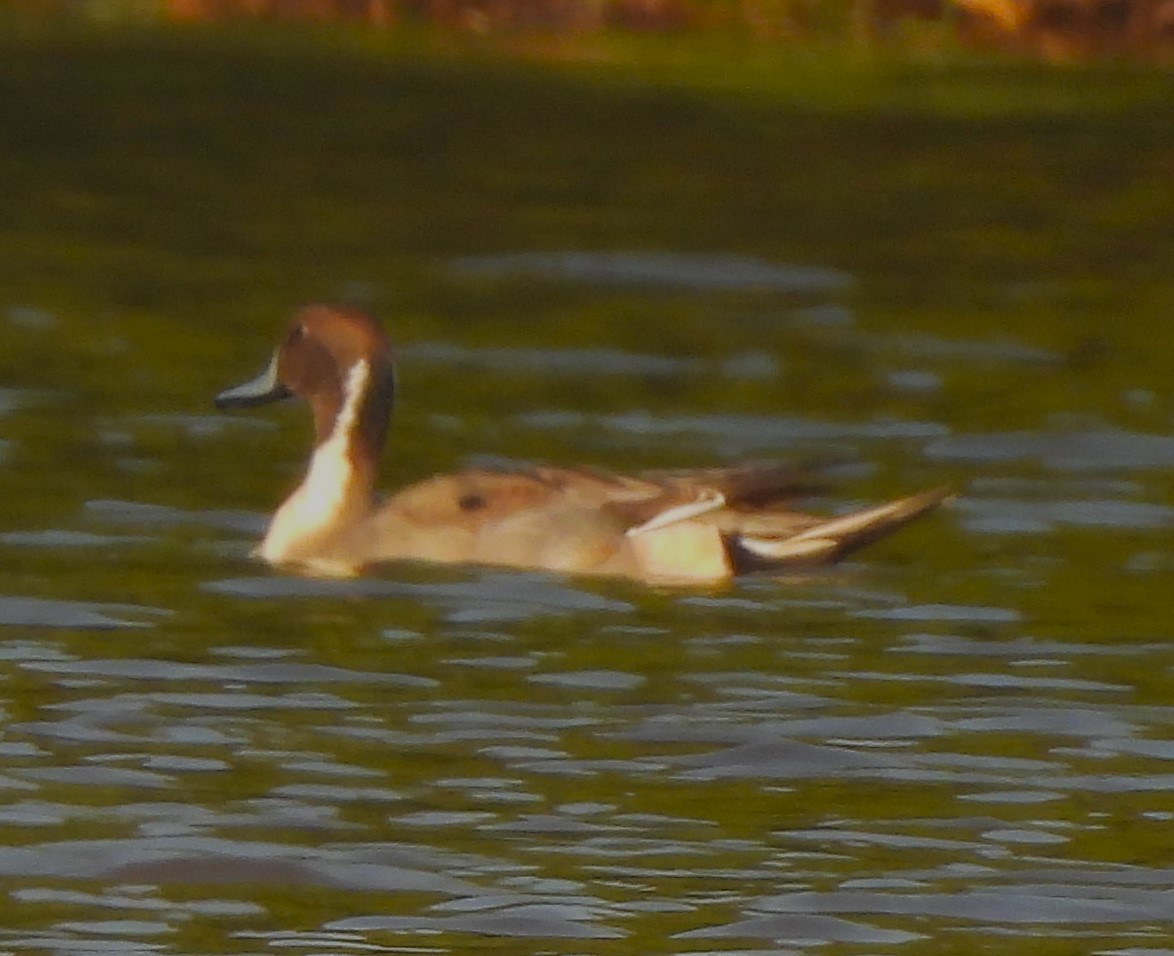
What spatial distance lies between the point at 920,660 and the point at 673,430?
417cm

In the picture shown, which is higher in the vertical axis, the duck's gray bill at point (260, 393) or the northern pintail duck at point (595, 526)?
the duck's gray bill at point (260, 393)

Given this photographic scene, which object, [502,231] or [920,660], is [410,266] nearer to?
[502,231]

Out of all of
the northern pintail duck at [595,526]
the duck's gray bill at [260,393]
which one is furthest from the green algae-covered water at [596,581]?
the duck's gray bill at [260,393]

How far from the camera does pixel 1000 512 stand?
43.8ft

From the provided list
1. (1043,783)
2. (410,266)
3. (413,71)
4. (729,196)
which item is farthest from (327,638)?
(413,71)

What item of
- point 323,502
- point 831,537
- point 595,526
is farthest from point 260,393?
point 831,537

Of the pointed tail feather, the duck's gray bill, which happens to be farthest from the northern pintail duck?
the duck's gray bill

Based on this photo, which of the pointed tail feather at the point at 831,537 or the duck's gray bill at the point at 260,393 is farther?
the duck's gray bill at the point at 260,393

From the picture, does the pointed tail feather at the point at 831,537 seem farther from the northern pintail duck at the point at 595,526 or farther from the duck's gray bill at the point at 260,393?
the duck's gray bill at the point at 260,393

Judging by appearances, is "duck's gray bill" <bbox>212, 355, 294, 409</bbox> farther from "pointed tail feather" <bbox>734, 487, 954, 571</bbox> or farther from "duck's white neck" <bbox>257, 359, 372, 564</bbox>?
"pointed tail feather" <bbox>734, 487, 954, 571</bbox>

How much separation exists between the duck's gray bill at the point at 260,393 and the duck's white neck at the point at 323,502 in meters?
0.31

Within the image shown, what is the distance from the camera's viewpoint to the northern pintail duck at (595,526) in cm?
1212

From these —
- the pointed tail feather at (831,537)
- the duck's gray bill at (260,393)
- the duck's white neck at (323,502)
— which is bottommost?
the pointed tail feather at (831,537)

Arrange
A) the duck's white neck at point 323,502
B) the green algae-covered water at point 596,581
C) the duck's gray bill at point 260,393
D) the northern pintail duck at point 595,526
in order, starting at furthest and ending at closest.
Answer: the duck's gray bill at point 260,393
the duck's white neck at point 323,502
the northern pintail duck at point 595,526
the green algae-covered water at point 596,581
